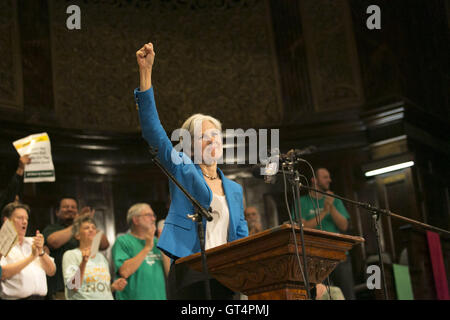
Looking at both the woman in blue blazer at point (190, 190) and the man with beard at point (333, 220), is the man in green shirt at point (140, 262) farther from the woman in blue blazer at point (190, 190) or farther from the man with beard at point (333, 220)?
the woman in blue blazer at point (190, 190)

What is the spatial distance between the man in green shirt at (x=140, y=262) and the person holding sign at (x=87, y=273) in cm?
12

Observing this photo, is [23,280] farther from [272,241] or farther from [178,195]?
[272,241]

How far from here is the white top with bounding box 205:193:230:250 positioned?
3.25 metres

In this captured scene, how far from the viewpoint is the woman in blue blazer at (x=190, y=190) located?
122 inches

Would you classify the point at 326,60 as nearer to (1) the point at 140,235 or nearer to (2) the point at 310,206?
(2) the point at 310,206

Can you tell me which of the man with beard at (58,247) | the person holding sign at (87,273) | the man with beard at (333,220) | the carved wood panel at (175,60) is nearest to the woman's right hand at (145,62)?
the person holding sign at (87,273)

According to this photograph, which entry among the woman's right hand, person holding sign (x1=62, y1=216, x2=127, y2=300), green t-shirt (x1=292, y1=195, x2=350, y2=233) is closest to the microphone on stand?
the woman's right hand

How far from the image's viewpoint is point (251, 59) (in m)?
9.02

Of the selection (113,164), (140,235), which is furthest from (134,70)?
(140,235)

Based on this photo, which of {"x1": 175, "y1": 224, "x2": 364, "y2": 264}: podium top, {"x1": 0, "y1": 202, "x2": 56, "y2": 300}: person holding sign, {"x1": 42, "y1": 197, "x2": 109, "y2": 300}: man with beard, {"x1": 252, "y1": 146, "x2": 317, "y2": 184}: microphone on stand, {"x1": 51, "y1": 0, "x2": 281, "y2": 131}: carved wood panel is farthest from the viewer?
{"x1": 51, "y1": 0, "x2": 281, "y2": 131}: carved wood panel

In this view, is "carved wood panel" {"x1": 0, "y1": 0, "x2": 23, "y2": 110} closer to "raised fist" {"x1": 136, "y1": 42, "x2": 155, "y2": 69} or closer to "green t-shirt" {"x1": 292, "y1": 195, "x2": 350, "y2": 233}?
"green t-shirt" {"x1": 292, "y1": 195, "x2": 350, "y2": 233}

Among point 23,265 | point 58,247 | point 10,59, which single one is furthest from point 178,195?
point 10,59

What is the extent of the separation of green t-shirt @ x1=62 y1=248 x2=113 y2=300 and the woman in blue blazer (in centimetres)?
250

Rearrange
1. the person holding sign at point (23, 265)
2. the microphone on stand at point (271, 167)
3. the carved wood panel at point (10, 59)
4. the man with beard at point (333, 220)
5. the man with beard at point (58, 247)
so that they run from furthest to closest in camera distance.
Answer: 1. the carved wood panel at point (10, 59)
2. the man with beard at point (333, 220)
3. the man with beard at point (58, 247)
4. the person holding sign at point (23, 265)
5. the microphone on stand at point (271, 167)
